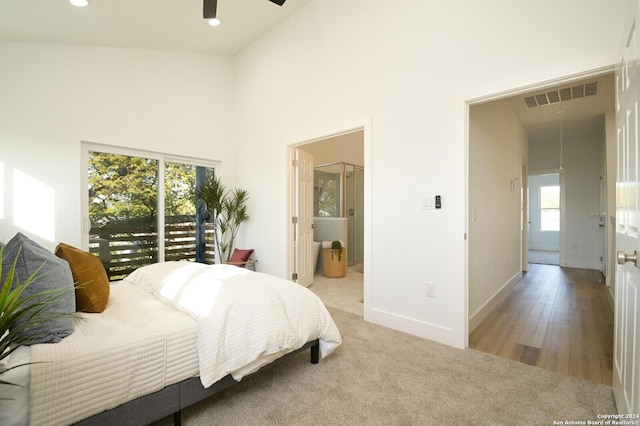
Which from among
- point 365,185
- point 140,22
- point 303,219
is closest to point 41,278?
point 365,185

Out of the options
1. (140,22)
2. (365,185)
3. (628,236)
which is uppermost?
(140,22)

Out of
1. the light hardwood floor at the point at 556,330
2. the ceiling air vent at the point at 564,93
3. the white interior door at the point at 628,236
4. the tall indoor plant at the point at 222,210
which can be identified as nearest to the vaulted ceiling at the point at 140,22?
the tall indoor plant at the point at 222,210

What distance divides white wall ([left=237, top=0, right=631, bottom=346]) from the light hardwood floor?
479 mm

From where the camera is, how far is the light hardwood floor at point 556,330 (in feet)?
6.95

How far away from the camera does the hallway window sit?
862 cm

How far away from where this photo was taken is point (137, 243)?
3.75 m

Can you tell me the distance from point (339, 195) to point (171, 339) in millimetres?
4610

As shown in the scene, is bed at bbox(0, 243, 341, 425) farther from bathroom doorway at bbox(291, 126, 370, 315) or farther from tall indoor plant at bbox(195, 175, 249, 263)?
bathroom doorway at bbox(291, 126, 370, 315)

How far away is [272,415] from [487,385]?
52.3 inches

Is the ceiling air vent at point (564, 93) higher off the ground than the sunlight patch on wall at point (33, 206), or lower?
higher

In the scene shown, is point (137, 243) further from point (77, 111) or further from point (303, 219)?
point (303, 219)

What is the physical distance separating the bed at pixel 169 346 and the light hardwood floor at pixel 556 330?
154cm

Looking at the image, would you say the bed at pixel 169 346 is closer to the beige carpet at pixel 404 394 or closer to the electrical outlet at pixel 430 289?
the beige carpet at pixel 404 394

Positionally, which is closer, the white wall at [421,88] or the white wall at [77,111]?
the white wall at [421,88]
